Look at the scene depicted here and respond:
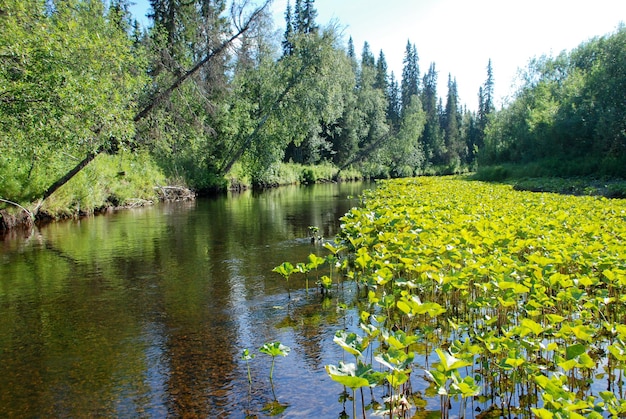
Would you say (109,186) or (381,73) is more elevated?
(381,73)

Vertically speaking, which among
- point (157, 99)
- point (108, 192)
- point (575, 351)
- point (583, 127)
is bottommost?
point (575, 351)

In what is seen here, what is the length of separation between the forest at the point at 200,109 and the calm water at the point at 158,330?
11.5 feet

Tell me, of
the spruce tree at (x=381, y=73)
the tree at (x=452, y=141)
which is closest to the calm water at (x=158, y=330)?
the spruce tree at (x=381, y=73)

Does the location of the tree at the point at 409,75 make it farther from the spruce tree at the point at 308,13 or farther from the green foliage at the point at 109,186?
the green foliage at the point at 109,186

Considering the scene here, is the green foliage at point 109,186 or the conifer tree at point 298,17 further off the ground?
the conifer tree at point 298,17

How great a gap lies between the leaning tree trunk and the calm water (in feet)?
14.0

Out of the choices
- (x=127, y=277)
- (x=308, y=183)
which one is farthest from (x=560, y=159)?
(x=127, y=277)

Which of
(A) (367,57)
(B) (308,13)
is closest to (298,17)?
(B) (308,13)

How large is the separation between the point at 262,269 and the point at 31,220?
10.1 m

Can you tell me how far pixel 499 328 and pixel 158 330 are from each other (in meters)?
3.93

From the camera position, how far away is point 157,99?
19.8 m

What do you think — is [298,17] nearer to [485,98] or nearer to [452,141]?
[452,141]

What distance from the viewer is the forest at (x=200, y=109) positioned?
440 inches

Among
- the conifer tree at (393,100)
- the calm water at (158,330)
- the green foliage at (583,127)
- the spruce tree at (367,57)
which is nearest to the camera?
the calm water at (158,330)
